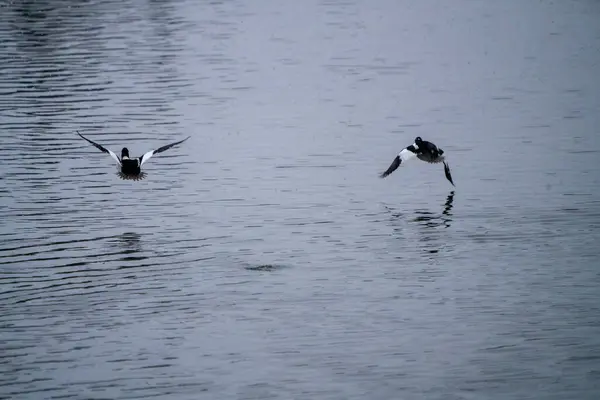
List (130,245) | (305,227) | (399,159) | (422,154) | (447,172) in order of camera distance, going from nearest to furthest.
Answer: (130,245) → (305,227) → (447,172) → (399,159) → (422,154)

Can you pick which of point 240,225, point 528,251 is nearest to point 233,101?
point 240,225

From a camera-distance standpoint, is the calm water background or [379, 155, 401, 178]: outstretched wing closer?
the calm water background

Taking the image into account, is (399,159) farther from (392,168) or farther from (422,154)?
(422,154)

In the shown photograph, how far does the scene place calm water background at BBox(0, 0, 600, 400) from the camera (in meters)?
13.5

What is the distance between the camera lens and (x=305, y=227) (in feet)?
62.5

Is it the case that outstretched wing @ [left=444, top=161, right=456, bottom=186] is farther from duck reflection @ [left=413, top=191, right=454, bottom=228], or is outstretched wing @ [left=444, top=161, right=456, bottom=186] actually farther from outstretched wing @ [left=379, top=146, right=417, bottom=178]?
duck reflection @ [left=413, top=191, right=454, bottom=228]

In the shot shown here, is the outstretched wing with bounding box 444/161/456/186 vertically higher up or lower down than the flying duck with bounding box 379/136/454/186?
lower down

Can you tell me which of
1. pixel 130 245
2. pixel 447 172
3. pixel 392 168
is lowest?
pixel 130 245

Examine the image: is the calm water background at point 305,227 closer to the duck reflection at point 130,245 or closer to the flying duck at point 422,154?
the duck reflection at point 130,245

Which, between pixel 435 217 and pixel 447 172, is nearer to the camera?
pixel 435 217

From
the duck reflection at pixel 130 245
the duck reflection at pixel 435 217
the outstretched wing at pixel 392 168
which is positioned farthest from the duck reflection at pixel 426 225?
the duck reflection at pixel 130 245

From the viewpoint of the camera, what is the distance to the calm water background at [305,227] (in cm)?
1346

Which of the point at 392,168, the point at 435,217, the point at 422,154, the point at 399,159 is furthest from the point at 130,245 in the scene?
the point at 422,154

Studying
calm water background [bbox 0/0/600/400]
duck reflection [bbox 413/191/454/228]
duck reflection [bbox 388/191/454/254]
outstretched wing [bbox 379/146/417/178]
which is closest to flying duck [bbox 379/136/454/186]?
outstretched wing [bbox 379/146/417/178]
